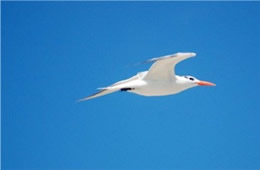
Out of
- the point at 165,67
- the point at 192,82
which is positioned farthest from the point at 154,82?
the point at 192,82

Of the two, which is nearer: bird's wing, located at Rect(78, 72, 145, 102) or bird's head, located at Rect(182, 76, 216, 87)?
bird's wing, located at Rect(78, 72, 145, 102)

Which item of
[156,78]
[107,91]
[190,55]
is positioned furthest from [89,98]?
[190,55]

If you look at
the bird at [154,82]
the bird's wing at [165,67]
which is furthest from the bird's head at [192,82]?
the bird's wing at [165,67]

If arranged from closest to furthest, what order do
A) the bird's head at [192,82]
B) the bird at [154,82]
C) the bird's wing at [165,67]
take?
the bird's wing at [165,67]
the bird at [154,82]
the bird's head at [192,82]

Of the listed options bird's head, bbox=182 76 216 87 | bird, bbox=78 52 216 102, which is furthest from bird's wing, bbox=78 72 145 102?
bird's head, bbox=182 76 216 87

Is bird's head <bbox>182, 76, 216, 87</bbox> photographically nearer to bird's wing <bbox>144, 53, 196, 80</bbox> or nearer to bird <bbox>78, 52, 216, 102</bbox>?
bird <bbox>78, 52, 216, 102</bbox>

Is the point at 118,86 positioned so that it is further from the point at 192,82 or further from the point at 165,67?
the point at 192,82

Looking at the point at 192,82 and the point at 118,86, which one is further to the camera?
the point at 192,82

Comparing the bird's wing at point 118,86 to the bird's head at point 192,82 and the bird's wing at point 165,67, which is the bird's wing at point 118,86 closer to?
the bird's wing at point 165,67

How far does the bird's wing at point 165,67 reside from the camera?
1357cm

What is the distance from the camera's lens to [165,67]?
1438cm

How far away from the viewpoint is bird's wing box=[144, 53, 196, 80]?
1357 cm

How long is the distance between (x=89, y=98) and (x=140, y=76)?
128cm

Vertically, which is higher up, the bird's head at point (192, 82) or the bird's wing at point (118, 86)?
the bird's head at point (192, 82)
